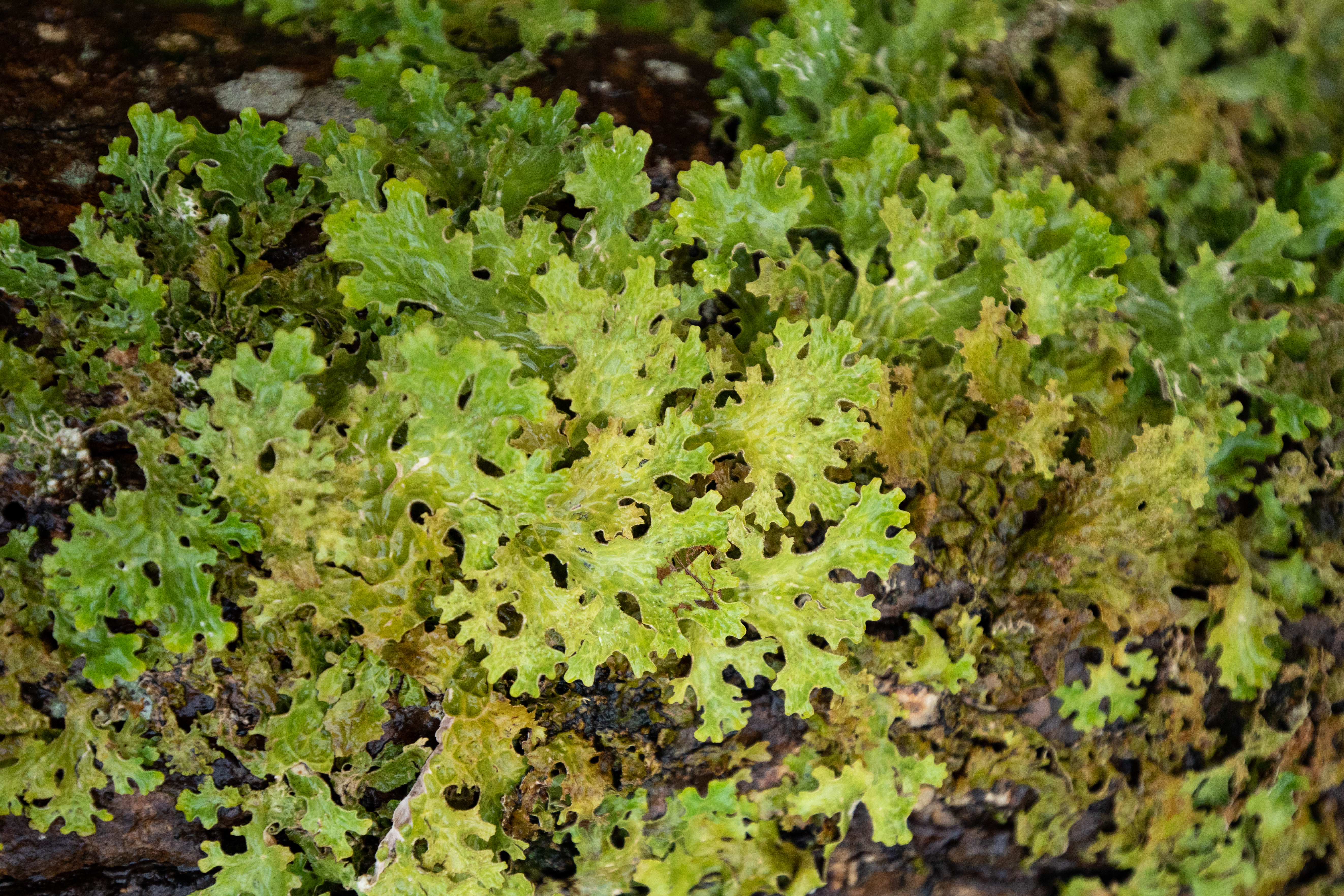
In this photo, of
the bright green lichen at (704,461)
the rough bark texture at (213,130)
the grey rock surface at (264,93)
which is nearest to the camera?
the bright green lichen at (704,461)

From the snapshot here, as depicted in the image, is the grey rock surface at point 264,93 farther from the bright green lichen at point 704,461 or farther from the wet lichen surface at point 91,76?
the bright green lichen at point 704,461

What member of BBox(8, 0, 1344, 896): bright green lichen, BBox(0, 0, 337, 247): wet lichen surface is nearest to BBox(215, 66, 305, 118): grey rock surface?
BBox(0, 0, 337, 247): wet lichen surface

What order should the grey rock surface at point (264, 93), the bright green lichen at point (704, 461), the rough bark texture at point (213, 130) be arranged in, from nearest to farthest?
the bright green lichen at point (704, 461)
the rough bark texture at point (213, 130)
the grey rock surface at point (264, 93)

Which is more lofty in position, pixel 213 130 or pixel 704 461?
pixel 213 130

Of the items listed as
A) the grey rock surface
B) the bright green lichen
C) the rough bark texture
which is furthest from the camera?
the grey rock surface

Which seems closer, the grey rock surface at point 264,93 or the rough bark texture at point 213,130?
the rough bark texture at point 213,130

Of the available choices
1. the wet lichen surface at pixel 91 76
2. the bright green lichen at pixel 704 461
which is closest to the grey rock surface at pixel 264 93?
the wet lichen surface at pixel 91 76

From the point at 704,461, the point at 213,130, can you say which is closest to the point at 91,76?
the point at 213,130

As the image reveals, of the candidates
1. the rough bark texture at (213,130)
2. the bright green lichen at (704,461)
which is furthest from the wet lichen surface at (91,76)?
the bright green lichen at (704,461)

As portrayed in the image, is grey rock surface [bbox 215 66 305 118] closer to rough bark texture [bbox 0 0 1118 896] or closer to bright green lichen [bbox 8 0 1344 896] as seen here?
rough bark texture [bbox 0 0 1118 896]

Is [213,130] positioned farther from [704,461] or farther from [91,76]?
[704,461]

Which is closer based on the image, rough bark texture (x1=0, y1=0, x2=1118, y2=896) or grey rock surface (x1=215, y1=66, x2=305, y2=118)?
rough bark texture (x1=0, y1=0, x2=1118, y2=896)

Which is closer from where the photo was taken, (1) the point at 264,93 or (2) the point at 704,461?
(2) the point at 704,461
